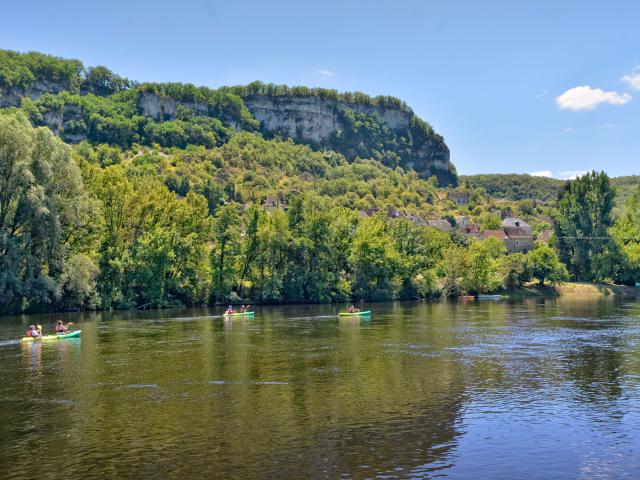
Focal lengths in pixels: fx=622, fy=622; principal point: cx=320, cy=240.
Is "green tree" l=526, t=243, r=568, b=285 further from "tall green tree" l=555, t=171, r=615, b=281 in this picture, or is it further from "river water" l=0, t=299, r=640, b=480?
"river water" l=0, t=299, r=640, b=480

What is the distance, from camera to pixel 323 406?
3189 cm

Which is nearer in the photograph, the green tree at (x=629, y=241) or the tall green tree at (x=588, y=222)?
the green tree at (x=629, y=241)

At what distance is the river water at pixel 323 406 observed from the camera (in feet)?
76.8

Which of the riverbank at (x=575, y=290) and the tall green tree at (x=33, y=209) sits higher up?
the tall green tree at (x=33, y=209)

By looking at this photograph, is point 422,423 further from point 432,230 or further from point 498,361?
point 432,230

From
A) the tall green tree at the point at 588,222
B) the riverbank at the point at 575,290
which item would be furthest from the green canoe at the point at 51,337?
the tall green tree at the point at 588,222

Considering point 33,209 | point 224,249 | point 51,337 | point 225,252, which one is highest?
point 33,209

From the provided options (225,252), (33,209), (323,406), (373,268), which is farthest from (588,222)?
(323,406)

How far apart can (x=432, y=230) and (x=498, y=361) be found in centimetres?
10518

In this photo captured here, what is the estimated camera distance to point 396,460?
2350cm

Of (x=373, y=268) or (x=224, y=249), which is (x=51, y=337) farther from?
(x=373, y=268)

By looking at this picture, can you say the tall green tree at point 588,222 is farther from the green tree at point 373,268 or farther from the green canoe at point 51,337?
the green canoe at point 51,337

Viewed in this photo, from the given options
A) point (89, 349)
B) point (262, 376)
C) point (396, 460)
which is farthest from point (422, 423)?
point (89, 349)

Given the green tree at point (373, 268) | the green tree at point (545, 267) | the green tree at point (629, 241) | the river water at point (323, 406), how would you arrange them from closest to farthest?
the river water at point (323, 406), the green tree at point (373, 268), the green tree at point (545, 267), the green tree at point (629, 241)
